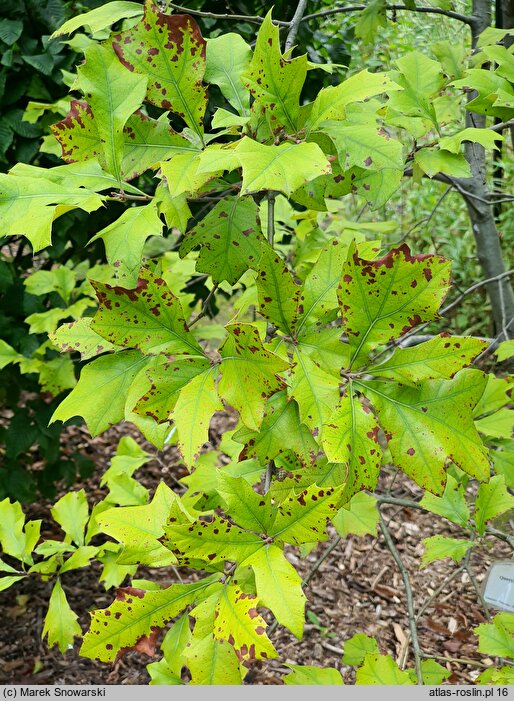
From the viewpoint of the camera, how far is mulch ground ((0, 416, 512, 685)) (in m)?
2.57

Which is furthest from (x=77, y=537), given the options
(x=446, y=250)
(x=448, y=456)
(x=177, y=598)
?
(x=446, y=250)

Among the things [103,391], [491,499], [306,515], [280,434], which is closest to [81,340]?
[103,391]

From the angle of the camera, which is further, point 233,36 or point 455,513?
point 455,513

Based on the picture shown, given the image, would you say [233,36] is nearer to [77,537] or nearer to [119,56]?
[119,56]

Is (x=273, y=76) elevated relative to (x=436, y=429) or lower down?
elevated

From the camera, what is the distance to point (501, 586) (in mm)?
1298

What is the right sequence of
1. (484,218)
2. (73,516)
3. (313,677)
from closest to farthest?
(313,677) < (73,516) < (484,218)

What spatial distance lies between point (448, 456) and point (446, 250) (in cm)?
417

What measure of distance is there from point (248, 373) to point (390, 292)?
208mm

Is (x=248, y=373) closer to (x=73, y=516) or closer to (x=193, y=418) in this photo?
(x=193, y=418)

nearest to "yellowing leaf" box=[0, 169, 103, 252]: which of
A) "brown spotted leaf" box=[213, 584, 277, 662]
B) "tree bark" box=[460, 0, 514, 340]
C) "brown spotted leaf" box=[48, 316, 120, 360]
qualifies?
A: "brown spotted leaf" box=[48, 316, 120, 360]

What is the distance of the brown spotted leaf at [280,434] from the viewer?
89 centimetres

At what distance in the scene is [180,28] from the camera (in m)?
0.88

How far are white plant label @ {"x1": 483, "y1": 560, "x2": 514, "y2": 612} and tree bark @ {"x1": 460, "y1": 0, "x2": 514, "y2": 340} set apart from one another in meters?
0.73
